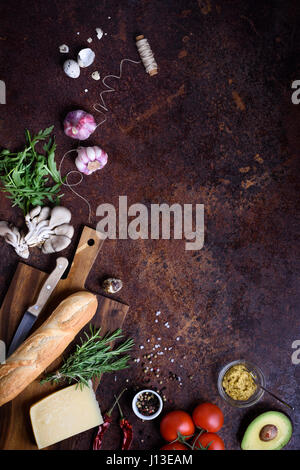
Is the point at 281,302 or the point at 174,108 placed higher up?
the point at 174,108

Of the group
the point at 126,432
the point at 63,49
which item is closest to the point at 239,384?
the point at 126,432

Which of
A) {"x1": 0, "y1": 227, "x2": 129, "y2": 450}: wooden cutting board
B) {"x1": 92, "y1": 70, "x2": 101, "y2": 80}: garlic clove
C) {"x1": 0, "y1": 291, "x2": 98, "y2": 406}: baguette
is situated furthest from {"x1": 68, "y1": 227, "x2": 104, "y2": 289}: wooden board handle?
{"x1": 92, "y1": 70, "x2": 101, "y2": 80}: garlic clove

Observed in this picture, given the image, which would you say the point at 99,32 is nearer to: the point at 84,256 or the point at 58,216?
the point at 58,216

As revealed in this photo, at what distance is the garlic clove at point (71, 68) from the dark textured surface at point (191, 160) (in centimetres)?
5

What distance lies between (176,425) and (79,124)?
1.48 metres

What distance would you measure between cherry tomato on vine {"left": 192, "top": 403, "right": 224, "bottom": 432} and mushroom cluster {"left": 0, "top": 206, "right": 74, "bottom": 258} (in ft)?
3.34

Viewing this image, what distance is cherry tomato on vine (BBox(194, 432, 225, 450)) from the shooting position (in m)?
1.91

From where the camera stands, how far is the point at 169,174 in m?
2.02

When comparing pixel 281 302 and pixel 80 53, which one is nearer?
pixel 80 53

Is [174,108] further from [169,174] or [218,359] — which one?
[218,359]

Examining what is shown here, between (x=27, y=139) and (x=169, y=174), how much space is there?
0.71 metres
